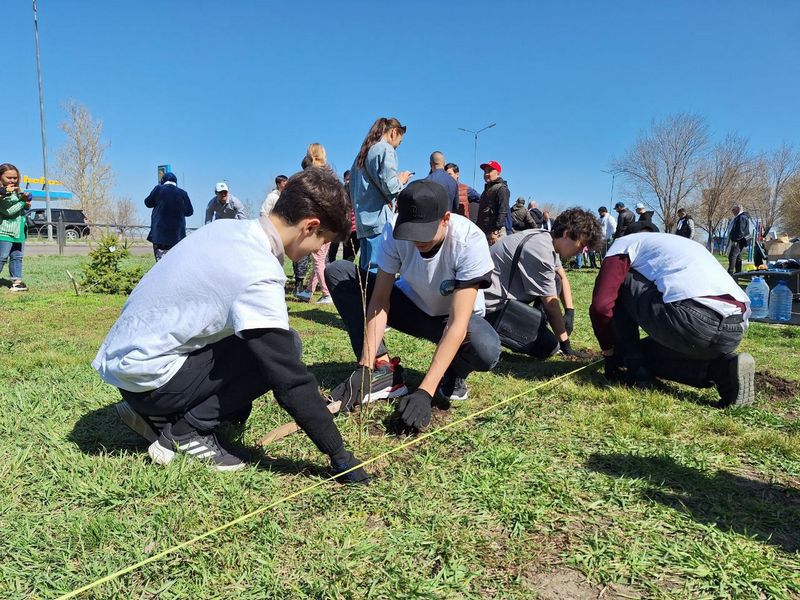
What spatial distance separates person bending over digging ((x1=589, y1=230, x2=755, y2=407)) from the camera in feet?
10.7

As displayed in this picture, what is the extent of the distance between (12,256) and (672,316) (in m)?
→ 8.69

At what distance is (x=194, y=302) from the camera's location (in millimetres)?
2047

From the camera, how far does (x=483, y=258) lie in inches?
115

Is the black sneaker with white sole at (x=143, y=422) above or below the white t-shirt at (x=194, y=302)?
below

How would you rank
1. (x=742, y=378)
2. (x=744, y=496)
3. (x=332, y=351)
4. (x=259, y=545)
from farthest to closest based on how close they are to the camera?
(x=332, y=351), (x=742, y=378), (x=744, y=496), (x=259, y=545)

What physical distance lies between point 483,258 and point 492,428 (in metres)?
0.88

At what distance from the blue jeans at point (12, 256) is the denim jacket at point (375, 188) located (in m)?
5.82

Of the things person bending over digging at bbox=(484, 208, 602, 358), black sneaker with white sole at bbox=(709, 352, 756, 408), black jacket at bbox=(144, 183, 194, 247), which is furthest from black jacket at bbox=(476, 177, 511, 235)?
black sneaker with white sole at bbox=(709, 352, 756, 408)

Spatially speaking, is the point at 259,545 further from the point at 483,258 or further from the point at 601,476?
the point at 483,258

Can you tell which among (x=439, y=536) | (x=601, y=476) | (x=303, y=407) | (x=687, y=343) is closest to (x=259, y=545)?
(x=303, y=407)

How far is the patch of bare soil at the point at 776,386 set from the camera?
360 centimetres

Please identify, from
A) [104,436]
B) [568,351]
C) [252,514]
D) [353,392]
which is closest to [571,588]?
[252,514]

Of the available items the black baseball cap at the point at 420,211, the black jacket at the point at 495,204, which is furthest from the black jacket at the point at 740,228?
the black baseball cap at the point at 420,211

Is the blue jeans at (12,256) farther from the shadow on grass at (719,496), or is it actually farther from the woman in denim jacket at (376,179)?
the shadow on grass at (719,496)
